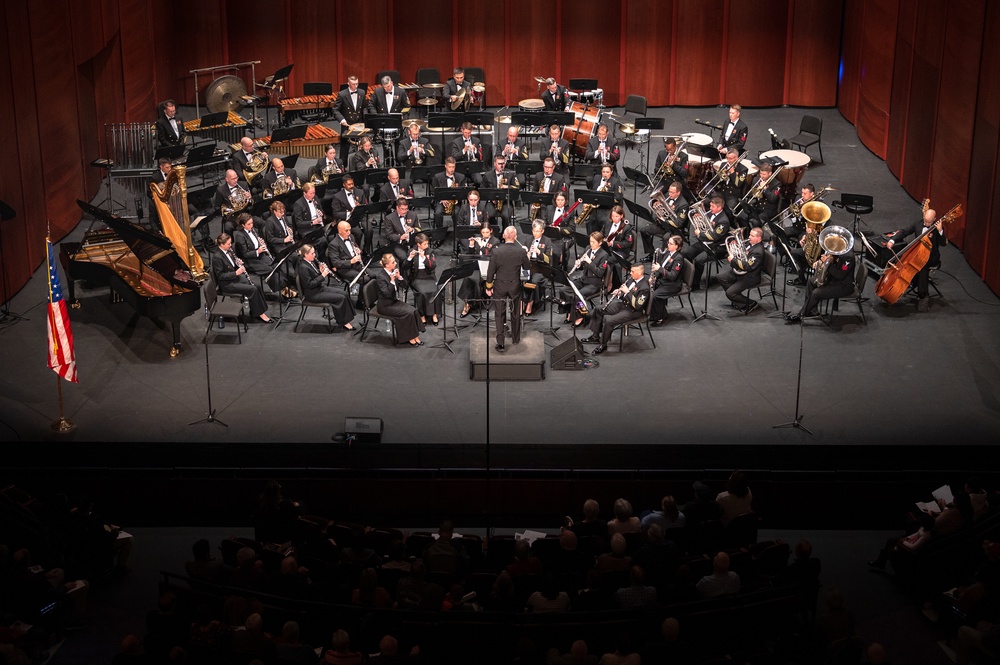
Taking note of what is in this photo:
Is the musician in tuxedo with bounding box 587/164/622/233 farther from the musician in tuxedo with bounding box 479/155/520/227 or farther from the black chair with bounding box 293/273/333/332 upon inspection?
the black chair with bounding box 293/273/333/332

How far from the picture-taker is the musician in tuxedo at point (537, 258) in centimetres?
1559

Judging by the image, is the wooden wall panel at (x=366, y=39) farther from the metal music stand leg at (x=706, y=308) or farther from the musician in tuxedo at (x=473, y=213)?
the metal music stand leg at (x=706, y=308)

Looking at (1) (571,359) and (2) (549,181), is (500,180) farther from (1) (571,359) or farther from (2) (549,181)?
(1) (571,359)

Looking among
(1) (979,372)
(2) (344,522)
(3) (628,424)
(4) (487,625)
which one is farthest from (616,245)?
(4) (487,625)

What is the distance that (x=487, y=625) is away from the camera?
9344mm

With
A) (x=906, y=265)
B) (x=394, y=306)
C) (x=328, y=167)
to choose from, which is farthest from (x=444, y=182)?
(x=906, y=265)

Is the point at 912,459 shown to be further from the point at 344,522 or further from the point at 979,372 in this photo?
the point at 344,522

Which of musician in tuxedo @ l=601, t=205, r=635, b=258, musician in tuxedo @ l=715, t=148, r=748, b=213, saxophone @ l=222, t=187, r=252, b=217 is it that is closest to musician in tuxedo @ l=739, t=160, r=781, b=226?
musician in tuxedo @ l=715, t=148, r=748, b=213

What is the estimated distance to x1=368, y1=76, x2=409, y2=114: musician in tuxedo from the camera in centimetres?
2020

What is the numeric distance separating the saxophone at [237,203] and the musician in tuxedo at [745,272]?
6.16 meters

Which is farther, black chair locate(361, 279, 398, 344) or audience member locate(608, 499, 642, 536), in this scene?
black chair locate(361, 279, 398, 344)

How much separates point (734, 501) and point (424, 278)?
618 cm

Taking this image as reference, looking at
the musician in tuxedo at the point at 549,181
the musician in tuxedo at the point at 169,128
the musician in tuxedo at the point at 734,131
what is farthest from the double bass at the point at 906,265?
the musician in tuxedo at the point at 169,128

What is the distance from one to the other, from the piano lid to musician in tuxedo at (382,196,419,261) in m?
2.92
